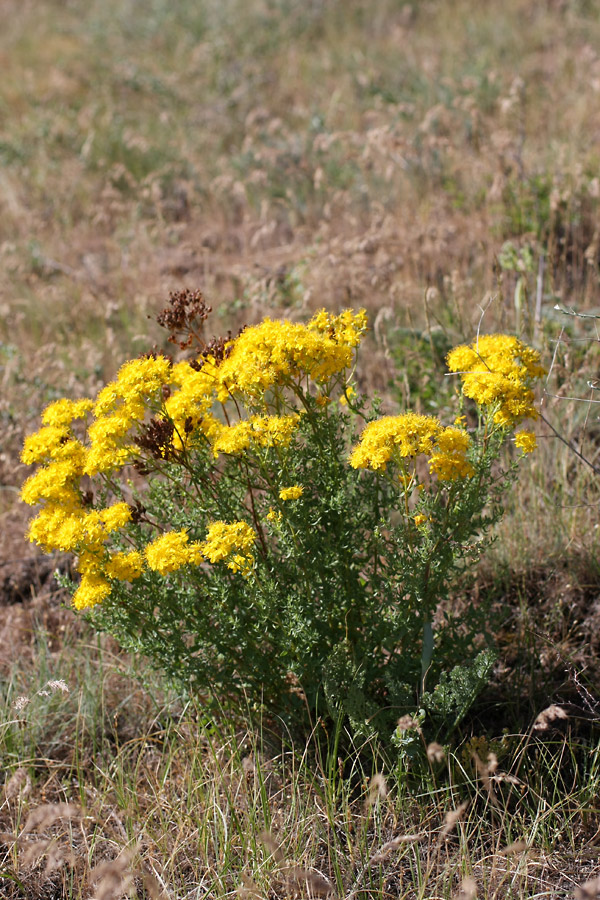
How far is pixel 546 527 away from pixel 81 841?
2206mm

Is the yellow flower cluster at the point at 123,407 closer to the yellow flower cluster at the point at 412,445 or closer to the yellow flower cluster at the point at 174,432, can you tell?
the yellow flower cluster at the point at 174,432

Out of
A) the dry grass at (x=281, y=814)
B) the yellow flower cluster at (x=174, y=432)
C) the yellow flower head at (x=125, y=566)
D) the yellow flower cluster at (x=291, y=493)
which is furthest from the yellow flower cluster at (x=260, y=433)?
the dry grass at (x=281, y=814)

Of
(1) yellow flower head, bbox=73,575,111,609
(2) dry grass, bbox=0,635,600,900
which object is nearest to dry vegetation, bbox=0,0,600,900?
(2) dry grass, bbox=0,635,600,900

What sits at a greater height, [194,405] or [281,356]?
[281,356]

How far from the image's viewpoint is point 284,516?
2.23 metres

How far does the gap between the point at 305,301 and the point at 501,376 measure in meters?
2.26

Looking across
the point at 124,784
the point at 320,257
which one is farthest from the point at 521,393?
the point at 320,257

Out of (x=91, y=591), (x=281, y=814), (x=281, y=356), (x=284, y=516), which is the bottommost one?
(x=281, y=814)

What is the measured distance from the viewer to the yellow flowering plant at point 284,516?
212cm

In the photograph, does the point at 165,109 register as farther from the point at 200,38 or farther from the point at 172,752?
the point at 172,752

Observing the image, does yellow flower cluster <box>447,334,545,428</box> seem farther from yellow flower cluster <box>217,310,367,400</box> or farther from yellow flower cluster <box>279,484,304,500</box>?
yellow flower cluster <box>279,484,304,500</box>

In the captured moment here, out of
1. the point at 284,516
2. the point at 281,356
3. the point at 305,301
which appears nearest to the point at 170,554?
the point at 284,516

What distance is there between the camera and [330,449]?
233 cm

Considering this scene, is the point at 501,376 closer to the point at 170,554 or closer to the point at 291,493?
the point at 291,493
